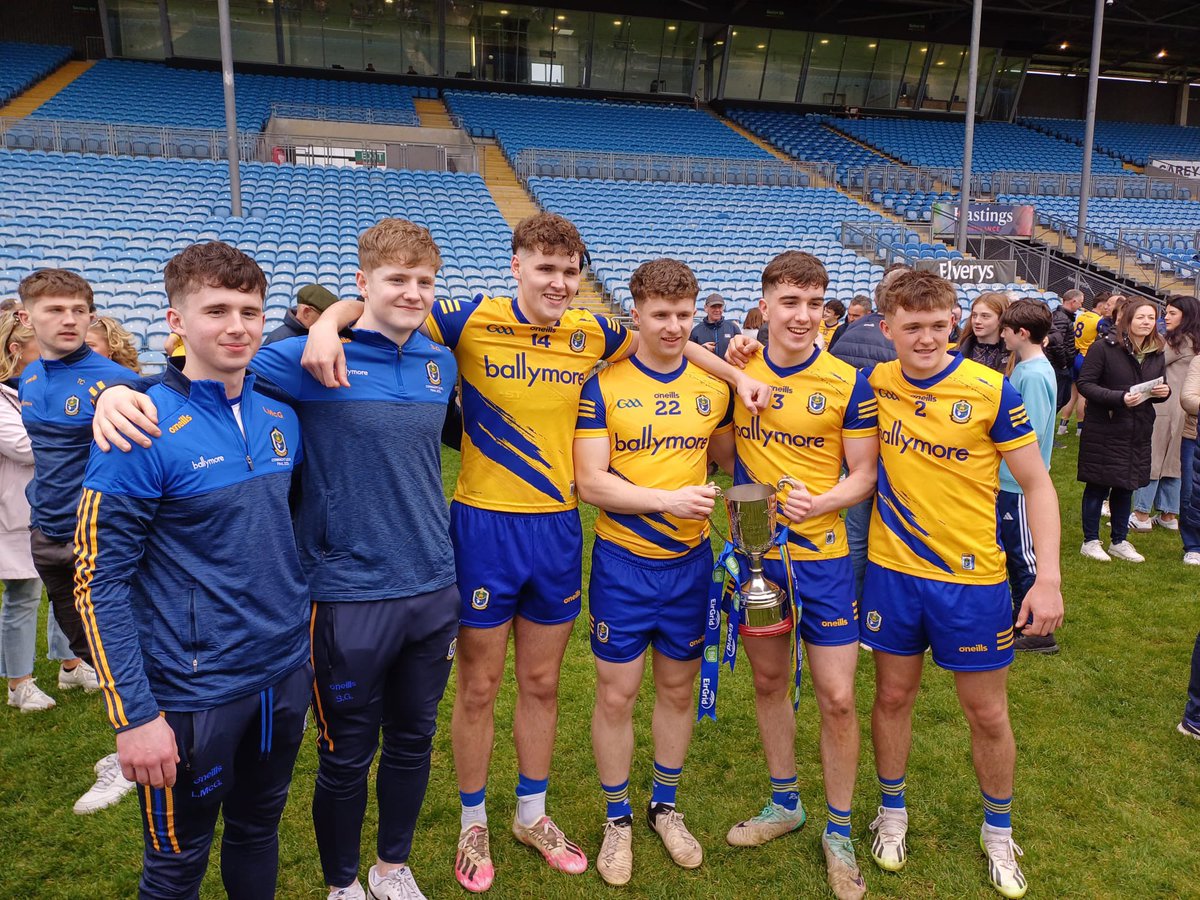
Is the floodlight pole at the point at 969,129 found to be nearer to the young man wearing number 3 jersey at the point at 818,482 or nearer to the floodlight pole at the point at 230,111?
the floodlight pole at the point at 230,111

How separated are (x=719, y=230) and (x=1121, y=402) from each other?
11.9m

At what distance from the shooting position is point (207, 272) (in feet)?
6.48

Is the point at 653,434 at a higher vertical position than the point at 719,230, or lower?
lower

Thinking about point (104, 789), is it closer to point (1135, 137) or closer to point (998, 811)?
point (998, 811)

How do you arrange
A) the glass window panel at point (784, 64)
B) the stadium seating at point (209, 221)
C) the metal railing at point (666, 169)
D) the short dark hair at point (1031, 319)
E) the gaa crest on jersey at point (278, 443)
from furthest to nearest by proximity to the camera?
the glass window panel at point (784, 64) < the metal railing at point (666, 169) < the stadium seating at point (209, 221) < the short dark hair at point (1031, 319) < the gaa crest on jersey at point (278, 443)

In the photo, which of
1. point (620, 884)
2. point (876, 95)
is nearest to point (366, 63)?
point (876, 95)

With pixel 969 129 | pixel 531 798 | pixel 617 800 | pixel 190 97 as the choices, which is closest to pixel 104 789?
pixel 531 798

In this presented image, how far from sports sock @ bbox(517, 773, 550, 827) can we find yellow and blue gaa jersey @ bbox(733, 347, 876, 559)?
4.10 ft

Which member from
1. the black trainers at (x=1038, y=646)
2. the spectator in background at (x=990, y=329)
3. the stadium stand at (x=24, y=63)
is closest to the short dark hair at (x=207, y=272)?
the spectator in background at (x=990, y=329)

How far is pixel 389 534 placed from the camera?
94.6 inches

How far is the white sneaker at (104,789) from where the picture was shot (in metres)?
3.18

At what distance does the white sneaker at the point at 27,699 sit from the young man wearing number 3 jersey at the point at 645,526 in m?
2.89

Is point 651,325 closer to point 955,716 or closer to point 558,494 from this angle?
point 558,494

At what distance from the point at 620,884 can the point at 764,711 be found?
0.81 meters
